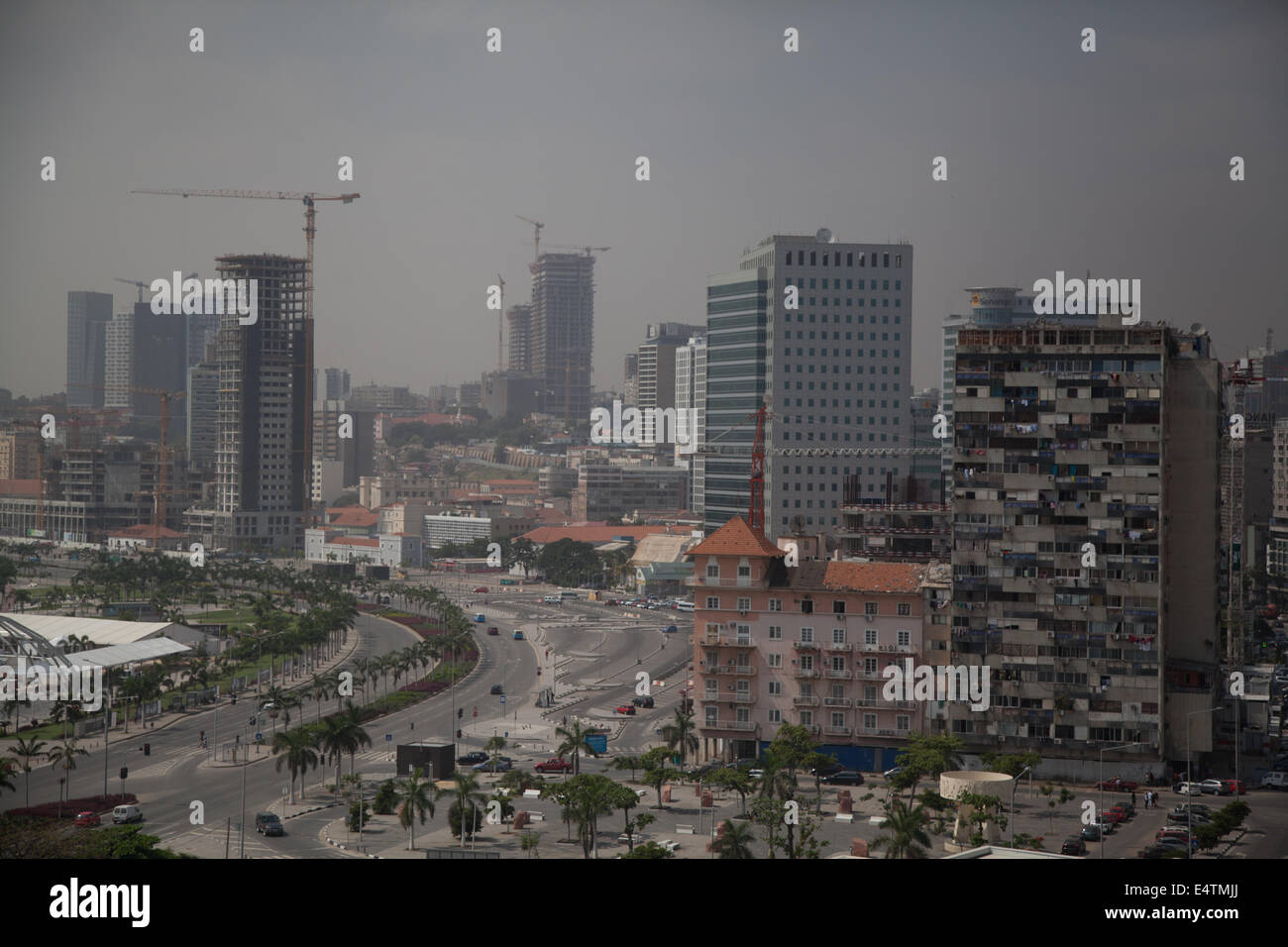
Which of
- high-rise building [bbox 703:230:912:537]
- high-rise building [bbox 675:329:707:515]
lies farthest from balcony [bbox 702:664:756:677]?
high-rise building [bbox 675:329:707:515]

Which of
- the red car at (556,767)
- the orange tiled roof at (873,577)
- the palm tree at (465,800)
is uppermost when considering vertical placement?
the orange tiled roof at (873,577)

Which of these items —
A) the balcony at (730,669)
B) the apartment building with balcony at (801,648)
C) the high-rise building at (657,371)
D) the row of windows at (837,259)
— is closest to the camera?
the apartment building with balcony at (801,648)

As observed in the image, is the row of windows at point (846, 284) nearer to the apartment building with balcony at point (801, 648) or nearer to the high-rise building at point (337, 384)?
the apartment building with balcony at point (801, 648)

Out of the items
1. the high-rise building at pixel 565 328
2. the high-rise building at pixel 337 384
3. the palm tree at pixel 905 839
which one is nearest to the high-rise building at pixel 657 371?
the high-rise building at pixel 565 328

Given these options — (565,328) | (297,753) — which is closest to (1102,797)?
(297,753)

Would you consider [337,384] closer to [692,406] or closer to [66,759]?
[692,406]

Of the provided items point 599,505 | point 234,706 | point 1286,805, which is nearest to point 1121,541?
point 1286,805

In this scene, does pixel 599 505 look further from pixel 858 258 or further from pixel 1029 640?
pixel 1029 640
